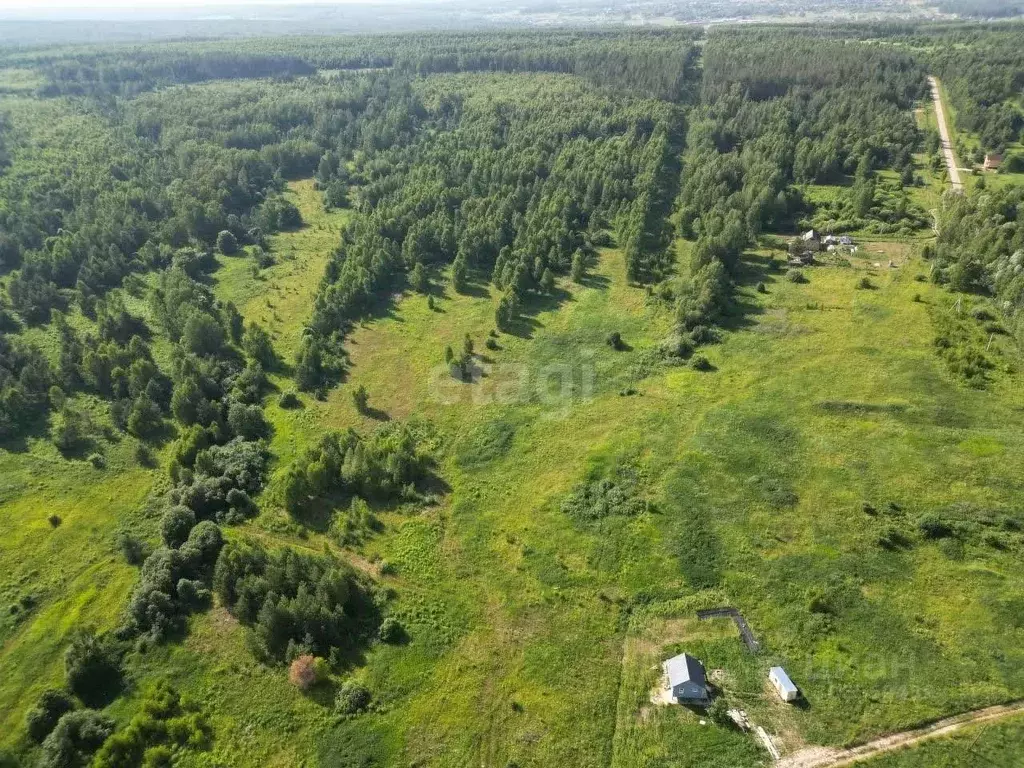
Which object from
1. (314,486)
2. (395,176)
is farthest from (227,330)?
(395,176)

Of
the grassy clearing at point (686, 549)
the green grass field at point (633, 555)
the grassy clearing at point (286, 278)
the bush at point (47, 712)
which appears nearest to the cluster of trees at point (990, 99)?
the grassy clearing at point (686, 549)

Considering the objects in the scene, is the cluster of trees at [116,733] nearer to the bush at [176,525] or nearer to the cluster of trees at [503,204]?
the bush at [176,525]

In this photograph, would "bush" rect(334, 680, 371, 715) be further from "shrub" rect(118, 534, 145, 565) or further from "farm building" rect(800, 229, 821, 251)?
"farm building" rect(800, 229, 821, 251)

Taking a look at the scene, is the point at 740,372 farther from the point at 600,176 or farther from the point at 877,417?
the point at 600,176

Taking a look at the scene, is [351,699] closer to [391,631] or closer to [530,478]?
[391,631]

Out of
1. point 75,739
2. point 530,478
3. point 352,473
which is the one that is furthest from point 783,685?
point 75,739

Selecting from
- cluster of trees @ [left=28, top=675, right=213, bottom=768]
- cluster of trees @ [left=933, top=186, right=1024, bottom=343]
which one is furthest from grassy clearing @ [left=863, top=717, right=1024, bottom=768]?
cluster of trees @ [left=933, top=186, right=1024, bottom=343]
